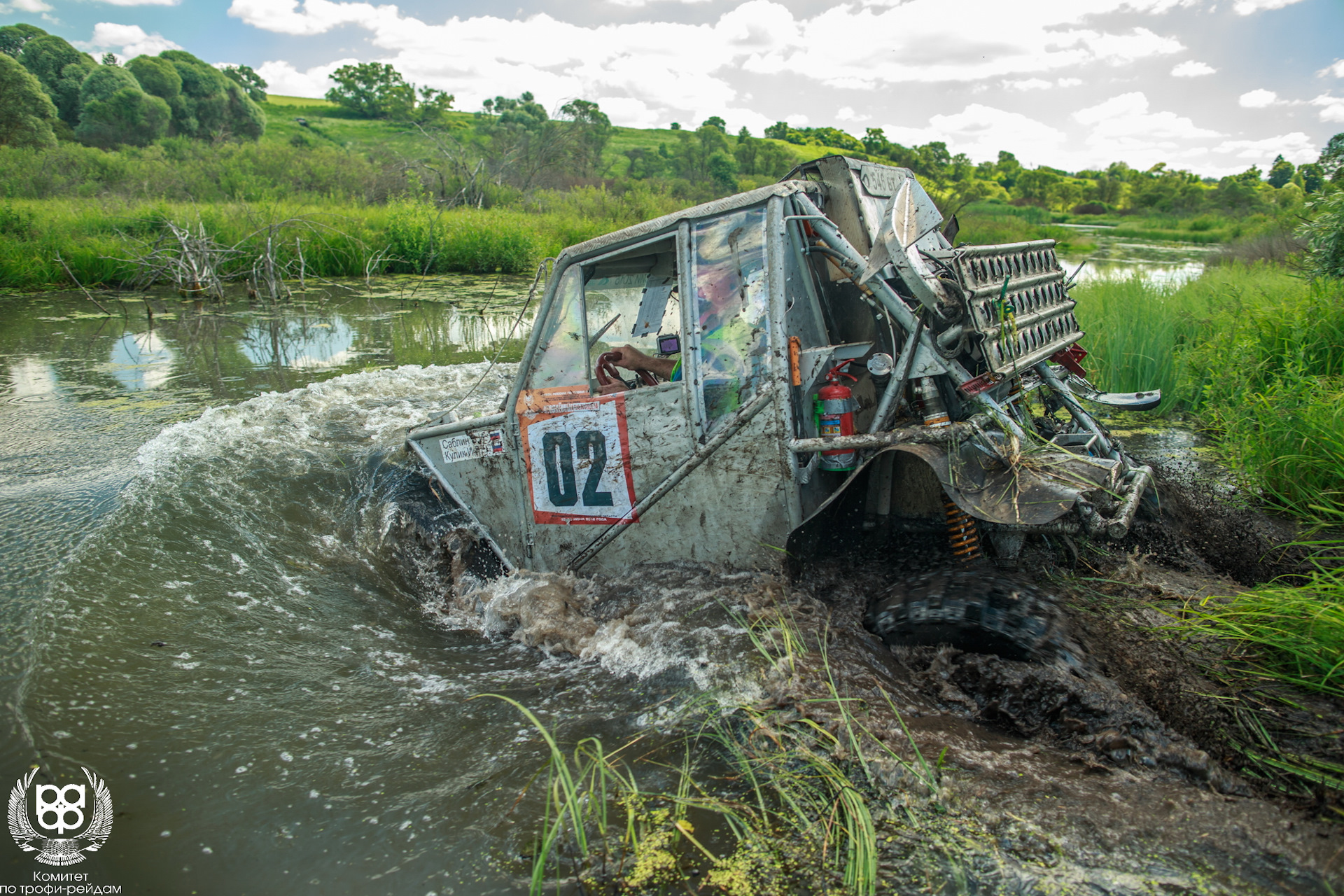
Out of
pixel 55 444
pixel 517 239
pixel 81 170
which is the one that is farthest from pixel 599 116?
pixel 55 444

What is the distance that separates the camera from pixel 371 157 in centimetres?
3055

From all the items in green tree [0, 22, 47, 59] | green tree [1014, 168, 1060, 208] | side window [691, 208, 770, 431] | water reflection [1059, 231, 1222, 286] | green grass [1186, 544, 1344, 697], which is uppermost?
green tree [0, 22, 47, 59]

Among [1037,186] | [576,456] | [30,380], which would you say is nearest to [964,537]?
[576,456]

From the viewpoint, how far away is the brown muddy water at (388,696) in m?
1.95

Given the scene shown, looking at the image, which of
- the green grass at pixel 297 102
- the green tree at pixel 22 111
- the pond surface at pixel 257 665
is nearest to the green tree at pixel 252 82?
the green grass at pixel 297 102

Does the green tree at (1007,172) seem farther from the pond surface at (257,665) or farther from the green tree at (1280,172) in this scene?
the pond surface at (257,665)

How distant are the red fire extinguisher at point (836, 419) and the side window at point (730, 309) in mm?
288

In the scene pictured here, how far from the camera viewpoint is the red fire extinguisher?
3123 mm

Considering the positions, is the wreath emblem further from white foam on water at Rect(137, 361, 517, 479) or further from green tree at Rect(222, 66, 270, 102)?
green tree at Rect(222, 66, 270, 102)

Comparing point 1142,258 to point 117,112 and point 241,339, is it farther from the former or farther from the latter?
point 117,112

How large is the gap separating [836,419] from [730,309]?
663 mm

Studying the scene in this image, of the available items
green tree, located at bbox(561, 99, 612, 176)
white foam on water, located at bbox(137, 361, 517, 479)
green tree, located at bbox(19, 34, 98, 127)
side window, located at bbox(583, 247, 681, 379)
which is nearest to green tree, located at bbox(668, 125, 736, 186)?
green tree, located at bbox(561, 99, 612, 176)

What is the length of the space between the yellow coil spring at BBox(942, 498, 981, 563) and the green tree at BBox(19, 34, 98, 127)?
57.9m

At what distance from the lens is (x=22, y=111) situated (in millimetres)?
33531
